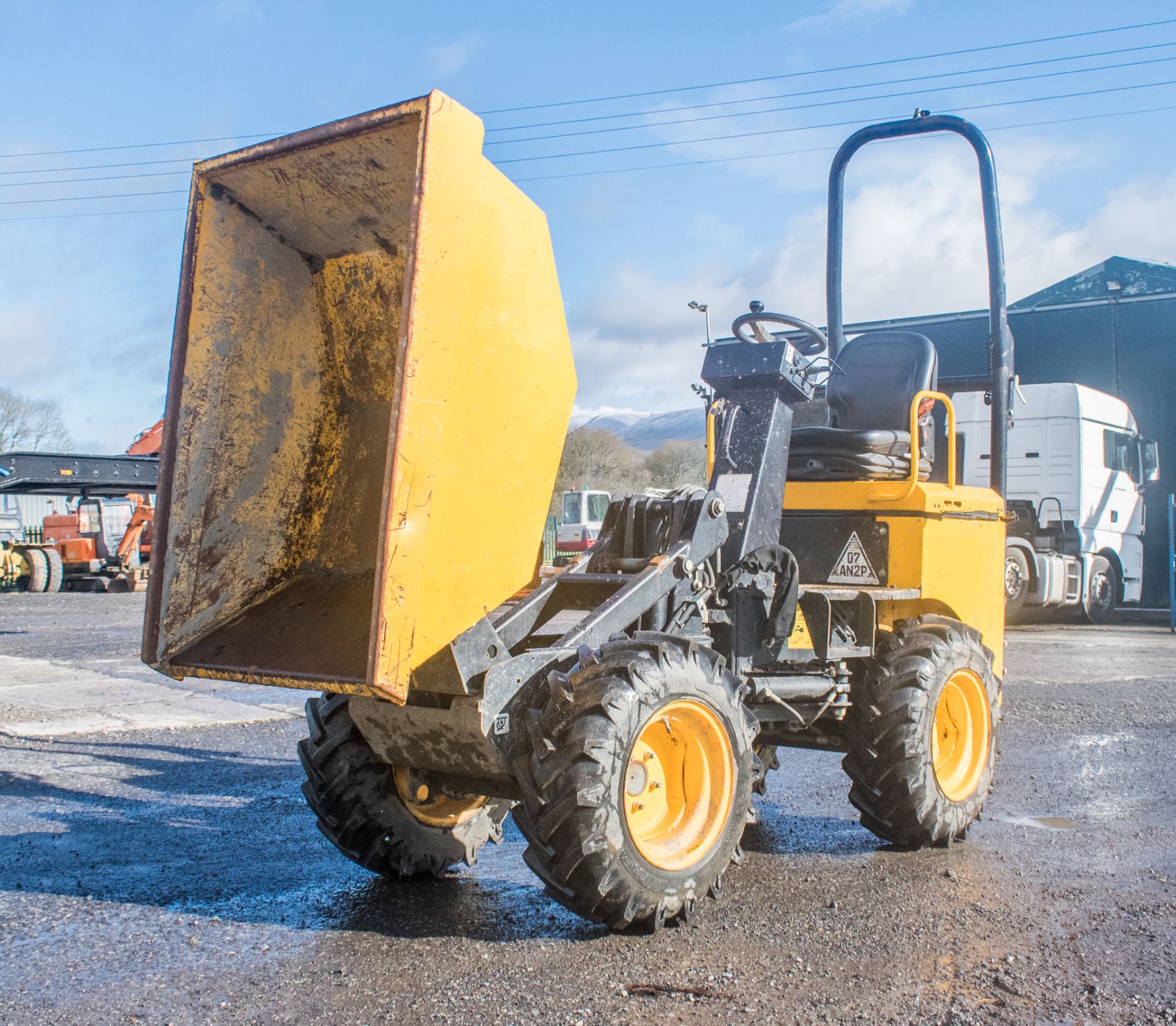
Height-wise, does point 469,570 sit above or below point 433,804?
above

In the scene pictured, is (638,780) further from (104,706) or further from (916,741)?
(104,706)

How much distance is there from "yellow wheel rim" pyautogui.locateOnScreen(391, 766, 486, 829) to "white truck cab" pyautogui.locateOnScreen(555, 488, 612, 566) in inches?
779

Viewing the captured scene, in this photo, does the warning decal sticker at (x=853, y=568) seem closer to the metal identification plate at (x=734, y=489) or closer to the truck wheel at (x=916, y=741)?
the truck wheel at (x=916, y=741)

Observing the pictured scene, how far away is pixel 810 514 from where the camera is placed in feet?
17.6

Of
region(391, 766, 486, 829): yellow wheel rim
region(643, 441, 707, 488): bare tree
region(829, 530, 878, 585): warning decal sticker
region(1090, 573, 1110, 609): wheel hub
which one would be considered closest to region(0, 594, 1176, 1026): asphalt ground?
region(391, 766, 486, 829): yellow wheel rim

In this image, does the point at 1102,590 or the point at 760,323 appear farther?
the point at 1102,590

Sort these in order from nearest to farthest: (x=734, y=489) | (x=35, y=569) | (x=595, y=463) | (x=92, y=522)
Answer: (x=734, y=489) < (x=35, y=569) < (x=92, y=522) < (x=595, y=463)

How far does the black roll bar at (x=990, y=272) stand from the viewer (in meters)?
5.82

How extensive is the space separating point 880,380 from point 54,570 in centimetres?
2233

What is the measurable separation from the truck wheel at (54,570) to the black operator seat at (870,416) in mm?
21937

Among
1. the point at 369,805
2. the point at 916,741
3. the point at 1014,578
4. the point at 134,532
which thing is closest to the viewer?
the point at 369,805

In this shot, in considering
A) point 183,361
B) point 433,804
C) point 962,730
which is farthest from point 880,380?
point 183,361

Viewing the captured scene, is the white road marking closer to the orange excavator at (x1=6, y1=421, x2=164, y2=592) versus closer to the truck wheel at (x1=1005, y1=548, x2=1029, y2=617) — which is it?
the truck wheel at (x1=1005, y1=548, x2=1029, y2=617)

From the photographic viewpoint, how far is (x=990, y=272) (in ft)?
19.7
